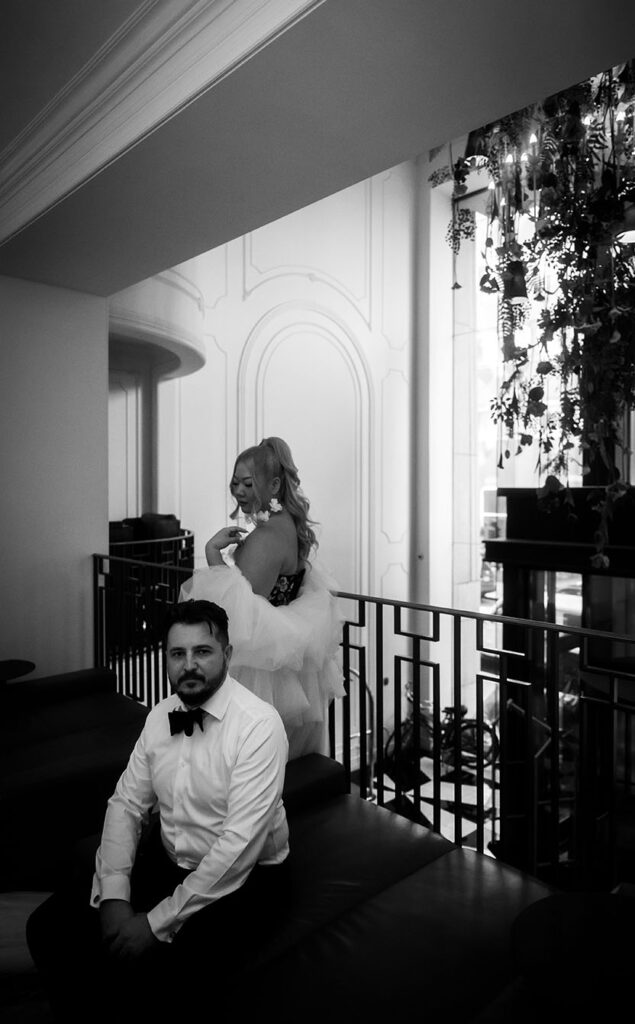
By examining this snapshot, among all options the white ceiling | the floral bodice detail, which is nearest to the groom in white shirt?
the floral bodice detail

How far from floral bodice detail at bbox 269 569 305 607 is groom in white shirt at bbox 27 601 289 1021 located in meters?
0.87

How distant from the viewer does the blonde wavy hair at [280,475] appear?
2658 millimetres

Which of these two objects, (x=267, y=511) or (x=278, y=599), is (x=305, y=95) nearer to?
(x=267, y=511)

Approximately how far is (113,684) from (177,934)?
7.80 feet

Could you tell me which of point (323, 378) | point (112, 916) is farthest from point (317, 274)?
point (112, 916)

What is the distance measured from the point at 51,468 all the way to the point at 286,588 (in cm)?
191

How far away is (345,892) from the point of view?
68.4 inches

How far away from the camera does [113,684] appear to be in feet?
12.1

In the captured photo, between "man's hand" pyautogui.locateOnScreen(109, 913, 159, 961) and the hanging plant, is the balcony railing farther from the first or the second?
the hanging plant

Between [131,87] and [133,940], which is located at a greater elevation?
[131,87]

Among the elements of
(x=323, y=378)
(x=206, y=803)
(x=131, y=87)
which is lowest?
(x=206, y=803)

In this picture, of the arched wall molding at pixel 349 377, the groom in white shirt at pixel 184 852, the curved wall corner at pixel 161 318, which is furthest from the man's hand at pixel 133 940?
the arched wall molding at pixel 349 377

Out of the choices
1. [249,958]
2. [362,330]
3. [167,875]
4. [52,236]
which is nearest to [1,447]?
[52,236]

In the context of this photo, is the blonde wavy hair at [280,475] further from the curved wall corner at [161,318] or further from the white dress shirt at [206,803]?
the curved wall corner at [161,318]
